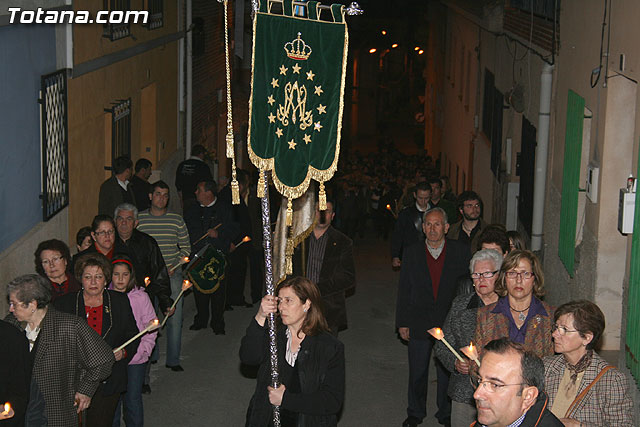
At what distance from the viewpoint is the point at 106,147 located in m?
15.6

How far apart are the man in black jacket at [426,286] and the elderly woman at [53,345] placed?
3.19m

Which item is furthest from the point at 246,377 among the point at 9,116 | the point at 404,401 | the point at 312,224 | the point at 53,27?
the point at 53,27

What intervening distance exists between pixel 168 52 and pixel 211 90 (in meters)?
4.46

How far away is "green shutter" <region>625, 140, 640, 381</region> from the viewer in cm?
865

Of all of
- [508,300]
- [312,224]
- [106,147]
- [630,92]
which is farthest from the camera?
[106,147]

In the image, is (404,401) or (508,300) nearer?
(508,300)

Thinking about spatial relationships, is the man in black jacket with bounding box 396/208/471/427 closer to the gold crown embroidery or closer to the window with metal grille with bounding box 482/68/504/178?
the gold crown embroidery

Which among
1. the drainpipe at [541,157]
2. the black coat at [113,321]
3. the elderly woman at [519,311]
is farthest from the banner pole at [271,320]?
the drainpipe at [541,157]

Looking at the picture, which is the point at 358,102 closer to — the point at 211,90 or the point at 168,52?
the point at 211,90

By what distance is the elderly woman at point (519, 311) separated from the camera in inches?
278

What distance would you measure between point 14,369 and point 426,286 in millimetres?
4056

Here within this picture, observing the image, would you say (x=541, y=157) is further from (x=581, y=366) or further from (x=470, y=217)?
(x=581, y=366)

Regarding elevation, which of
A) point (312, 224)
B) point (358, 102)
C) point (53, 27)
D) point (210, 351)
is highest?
point (53, 27)

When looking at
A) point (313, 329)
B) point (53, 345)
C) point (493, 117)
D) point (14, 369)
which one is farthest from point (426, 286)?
point (493, 117)
